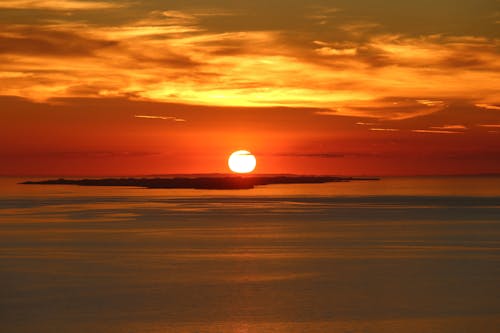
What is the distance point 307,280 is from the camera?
20469mm

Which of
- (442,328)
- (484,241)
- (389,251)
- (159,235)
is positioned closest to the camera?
(442,328)

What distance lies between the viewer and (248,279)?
20453 mm

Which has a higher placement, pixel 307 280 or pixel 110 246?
pixel 110 246

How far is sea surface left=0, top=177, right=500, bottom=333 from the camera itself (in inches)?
610

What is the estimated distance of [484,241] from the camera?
30.3 m

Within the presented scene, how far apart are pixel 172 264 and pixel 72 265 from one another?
9.65 feet

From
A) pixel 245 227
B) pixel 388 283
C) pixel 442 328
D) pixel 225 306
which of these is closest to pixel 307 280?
pixel 388 283

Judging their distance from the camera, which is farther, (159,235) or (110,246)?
(159,235)

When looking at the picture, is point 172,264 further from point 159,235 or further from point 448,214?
point 448,214

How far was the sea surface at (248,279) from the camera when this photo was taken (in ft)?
50.8

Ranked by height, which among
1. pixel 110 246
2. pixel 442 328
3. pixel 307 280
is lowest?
Result: pixel 442 328

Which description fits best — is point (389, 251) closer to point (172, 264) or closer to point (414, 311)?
point (172, 264)

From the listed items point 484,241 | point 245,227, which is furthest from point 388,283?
point 245,227

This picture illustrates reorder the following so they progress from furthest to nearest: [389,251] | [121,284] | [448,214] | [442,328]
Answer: [448,214]
[389,251]
[121,284]
[442,328]
